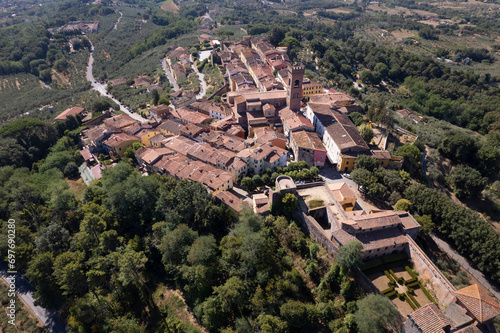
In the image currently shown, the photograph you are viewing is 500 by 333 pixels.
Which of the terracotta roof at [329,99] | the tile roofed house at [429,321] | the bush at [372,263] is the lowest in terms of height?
the bush at [372,263]

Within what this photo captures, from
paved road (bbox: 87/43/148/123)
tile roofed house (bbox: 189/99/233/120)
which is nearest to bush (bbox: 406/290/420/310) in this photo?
tile roofed house (bbox: 189/99/233/120)

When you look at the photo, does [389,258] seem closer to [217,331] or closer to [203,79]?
[217,331]

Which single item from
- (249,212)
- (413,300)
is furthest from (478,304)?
(249,212)

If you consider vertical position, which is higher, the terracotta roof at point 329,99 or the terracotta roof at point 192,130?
the terracotta roof at point 329,99

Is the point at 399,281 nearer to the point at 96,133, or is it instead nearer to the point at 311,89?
the point at 311,89

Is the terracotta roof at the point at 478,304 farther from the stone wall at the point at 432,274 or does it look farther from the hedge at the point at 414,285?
the hedge at the point at 414,285

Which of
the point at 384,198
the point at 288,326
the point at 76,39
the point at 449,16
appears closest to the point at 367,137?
the point at 384,198

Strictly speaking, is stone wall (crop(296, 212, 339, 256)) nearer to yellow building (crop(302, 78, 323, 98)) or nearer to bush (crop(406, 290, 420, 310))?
bush (crop(406, 290, 420, 310))

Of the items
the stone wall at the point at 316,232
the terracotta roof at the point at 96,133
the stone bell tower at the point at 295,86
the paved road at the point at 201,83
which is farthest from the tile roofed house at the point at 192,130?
the stone wall at the point at 316,232
